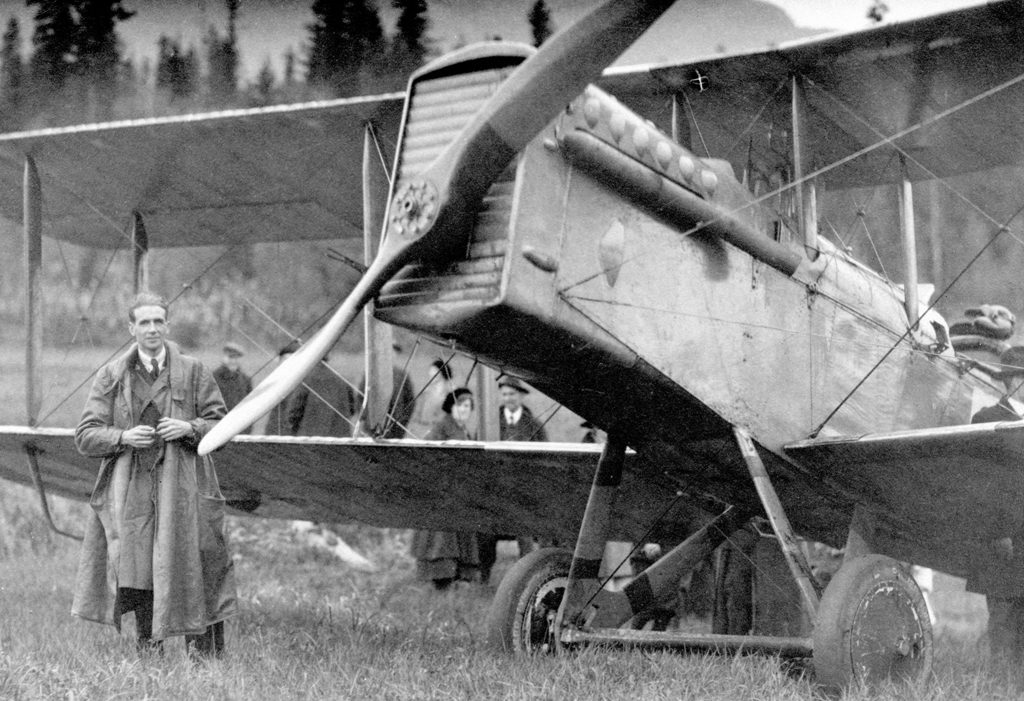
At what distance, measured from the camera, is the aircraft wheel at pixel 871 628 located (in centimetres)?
485

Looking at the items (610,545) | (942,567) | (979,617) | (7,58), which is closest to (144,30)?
(7,58)

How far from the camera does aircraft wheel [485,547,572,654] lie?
5.62m

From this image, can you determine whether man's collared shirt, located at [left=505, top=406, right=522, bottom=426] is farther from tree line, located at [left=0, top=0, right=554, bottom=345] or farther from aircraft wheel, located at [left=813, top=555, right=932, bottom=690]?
tree line, located at [left=0, top=0, right=554, bottom=345]

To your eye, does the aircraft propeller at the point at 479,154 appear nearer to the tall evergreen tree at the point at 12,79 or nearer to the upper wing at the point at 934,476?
the upper wing at the point at 934,476

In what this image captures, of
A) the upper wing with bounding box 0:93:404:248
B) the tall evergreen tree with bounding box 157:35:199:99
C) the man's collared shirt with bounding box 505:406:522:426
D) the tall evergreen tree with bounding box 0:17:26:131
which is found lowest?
the man's collared shirt with bounding box 505:406:522:426

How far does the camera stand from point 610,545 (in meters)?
10.1

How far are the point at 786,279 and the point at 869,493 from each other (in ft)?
3.49

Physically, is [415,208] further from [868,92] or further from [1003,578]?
[1003,578]

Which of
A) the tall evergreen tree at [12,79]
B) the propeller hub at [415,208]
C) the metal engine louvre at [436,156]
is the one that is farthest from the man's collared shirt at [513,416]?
the tall evergreen tree at [12,79]

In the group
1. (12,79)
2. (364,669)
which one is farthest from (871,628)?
(12,79)

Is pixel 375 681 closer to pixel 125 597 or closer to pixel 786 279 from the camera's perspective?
pixel 125 597

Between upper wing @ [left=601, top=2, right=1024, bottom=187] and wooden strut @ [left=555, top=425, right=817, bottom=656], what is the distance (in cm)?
175

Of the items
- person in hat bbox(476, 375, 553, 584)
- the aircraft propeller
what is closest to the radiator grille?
the aircraft propeller

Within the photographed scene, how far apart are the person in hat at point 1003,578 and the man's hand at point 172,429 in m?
3.94
